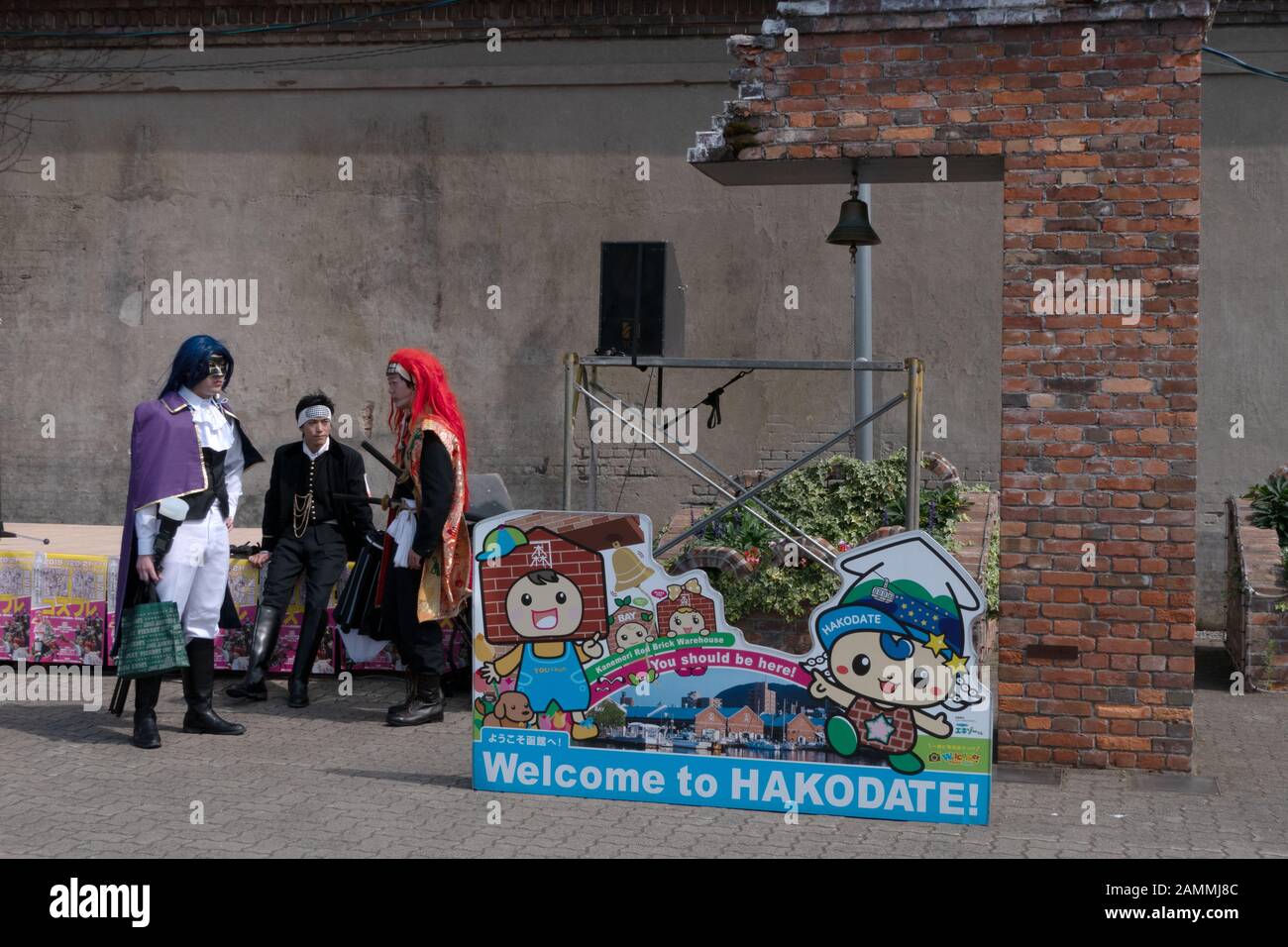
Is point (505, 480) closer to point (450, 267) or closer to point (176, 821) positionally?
point (450, 267)

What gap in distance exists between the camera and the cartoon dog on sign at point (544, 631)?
A: 6.59 metres

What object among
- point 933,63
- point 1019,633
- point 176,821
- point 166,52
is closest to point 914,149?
point 933,63

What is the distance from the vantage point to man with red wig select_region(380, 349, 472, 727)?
26.0 ft

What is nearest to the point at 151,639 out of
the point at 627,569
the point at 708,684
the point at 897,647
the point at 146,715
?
the point at 146,715

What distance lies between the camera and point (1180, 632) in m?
7.11

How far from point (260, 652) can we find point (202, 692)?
0.95 metres

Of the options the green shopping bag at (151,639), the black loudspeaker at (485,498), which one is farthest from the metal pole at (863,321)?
the green shopping bag at (151,639)

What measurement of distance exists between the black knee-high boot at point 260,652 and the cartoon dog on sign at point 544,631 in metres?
2.70

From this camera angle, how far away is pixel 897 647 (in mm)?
6180

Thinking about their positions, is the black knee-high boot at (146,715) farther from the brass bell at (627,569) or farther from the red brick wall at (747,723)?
the red brick wall at (747,723)

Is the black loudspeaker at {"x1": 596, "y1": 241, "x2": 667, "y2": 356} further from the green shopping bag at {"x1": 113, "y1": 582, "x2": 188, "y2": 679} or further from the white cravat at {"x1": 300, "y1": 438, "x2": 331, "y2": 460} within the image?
the green shopping bag at {"x1": 113, "y1": 582, "x2": 188, "y2": 679}

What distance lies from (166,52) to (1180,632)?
11.5m

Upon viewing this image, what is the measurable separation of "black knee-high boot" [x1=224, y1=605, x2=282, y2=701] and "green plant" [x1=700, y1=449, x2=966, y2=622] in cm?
262

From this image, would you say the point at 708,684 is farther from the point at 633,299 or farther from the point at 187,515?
the point at 187,515
